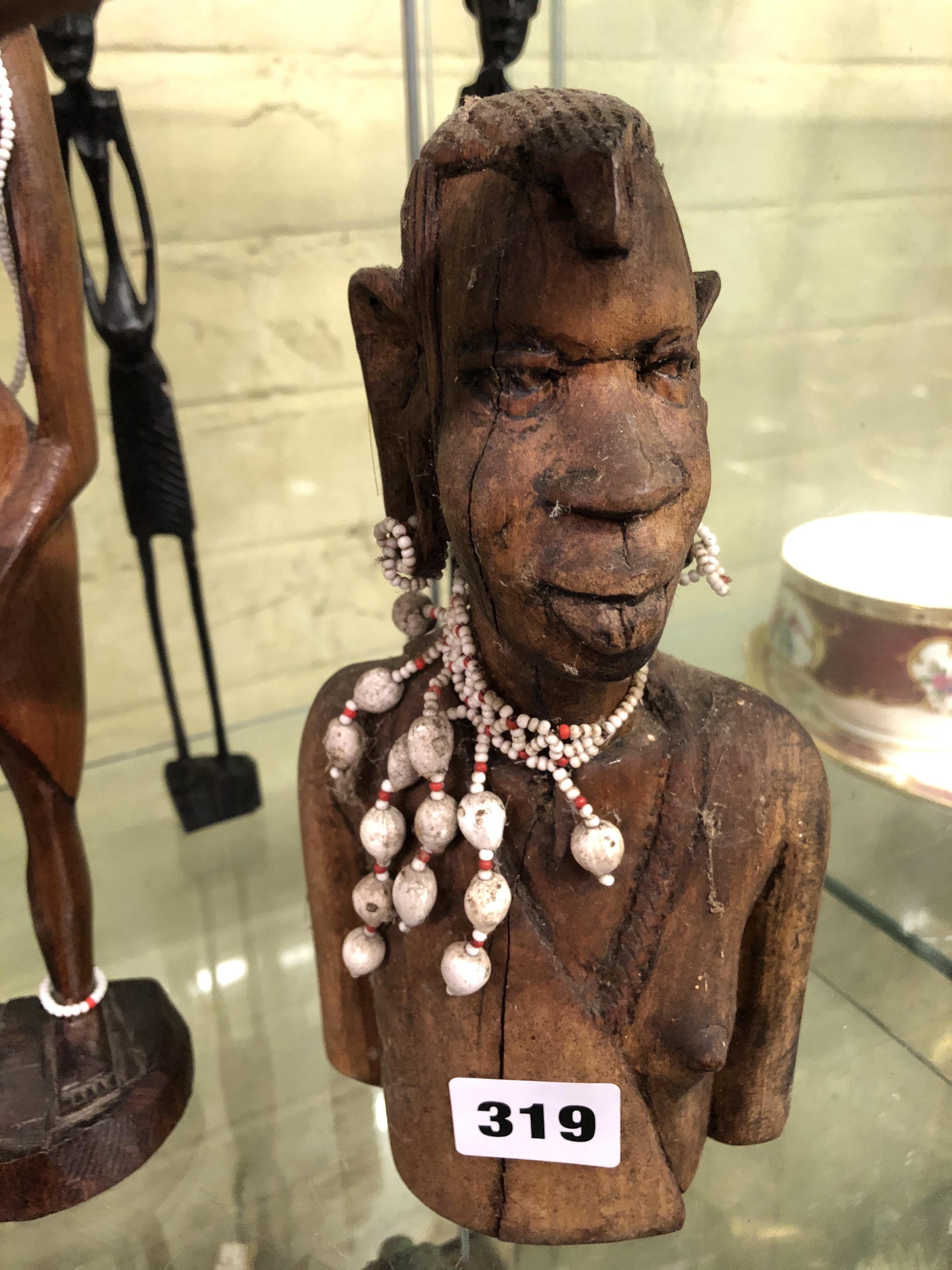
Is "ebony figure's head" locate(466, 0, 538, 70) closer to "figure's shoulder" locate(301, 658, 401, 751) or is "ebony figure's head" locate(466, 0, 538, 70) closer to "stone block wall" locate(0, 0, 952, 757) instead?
"stone block wall" locate(0, 0, 952, 757)

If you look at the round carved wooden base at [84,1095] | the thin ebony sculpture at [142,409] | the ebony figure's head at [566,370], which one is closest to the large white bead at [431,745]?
the ebony figure's head at [566,370]

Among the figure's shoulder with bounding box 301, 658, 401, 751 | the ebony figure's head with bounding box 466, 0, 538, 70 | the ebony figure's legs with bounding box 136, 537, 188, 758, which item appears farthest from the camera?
the ebony figure's legs with bounding box 136, 537, 188, 758

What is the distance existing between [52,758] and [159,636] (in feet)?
1.38

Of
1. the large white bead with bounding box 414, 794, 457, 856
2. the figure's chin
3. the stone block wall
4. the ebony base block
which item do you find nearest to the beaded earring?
the large white bead with bounding box 414, 794, 457, 856

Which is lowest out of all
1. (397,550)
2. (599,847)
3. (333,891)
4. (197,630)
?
(197,630)

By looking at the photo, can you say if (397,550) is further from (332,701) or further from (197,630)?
(197,630)

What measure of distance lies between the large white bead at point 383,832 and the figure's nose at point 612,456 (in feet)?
0.80

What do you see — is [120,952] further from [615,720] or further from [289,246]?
[289,246]

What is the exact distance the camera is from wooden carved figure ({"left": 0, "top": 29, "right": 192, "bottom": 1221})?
2.16 feet

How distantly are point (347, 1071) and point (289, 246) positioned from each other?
97 cm

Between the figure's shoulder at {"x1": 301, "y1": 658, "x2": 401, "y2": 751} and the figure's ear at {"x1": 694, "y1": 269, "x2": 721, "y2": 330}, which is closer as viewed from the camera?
the figure's ear at {"x1": 694, "y1": 269, "x2": 721, "y2": 330}

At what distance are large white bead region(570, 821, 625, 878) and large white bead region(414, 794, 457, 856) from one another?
0.08 meters

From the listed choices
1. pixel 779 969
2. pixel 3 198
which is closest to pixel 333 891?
pixel 779 969

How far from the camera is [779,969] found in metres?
0.64
